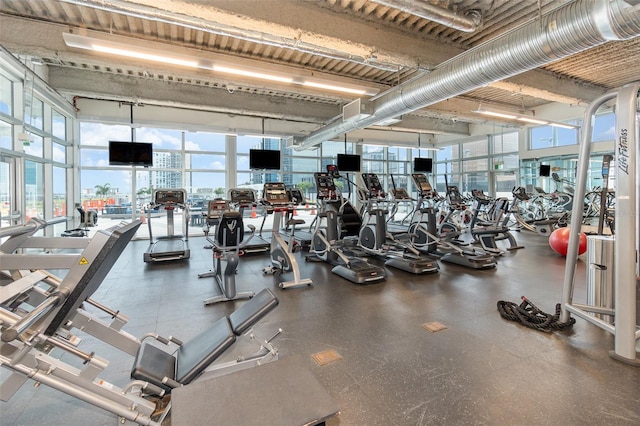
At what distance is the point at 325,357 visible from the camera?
2629 mm

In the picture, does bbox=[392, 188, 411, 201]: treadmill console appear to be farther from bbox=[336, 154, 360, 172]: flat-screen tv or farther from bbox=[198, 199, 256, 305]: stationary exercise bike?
bbox=[198, 199, 256, 305]: stationary exercise bike

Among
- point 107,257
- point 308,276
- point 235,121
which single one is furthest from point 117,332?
point 235,121

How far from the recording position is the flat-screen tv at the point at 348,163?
1094 cm

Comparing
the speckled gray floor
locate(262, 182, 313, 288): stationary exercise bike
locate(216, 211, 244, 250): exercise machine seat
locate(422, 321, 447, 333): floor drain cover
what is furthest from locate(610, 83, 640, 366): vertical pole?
locate(216, 211, 244, 250): exercise machine seat

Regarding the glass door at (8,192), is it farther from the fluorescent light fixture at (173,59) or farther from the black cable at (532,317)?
the black cable at (532,317)

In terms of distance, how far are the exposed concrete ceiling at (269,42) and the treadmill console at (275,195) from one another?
79.4 inches

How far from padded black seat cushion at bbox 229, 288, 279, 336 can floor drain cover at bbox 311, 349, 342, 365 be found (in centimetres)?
73

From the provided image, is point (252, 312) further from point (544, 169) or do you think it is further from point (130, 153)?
point (544, 169)

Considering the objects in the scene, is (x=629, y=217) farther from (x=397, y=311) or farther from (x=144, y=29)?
(x=144, y=29)

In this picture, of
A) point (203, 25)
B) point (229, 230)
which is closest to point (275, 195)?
point (229, 230)

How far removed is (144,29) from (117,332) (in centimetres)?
491

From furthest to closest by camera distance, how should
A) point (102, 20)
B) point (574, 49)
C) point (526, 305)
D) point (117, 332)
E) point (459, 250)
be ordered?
point (459, 250) → point (102, 20) → point (574, 49) → point (526, 305) → point (117, 332)

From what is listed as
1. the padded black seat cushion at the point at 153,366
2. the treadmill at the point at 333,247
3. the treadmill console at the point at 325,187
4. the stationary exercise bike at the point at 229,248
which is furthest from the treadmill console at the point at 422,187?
the padded black seat cushion at the point at 153,366

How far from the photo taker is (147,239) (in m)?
9.31
